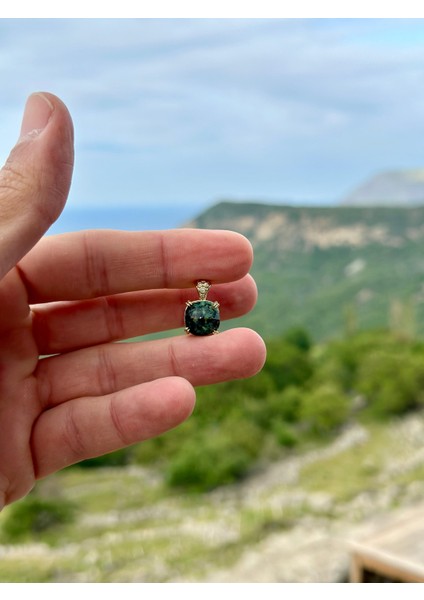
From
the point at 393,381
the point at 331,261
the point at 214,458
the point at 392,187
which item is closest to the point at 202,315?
the point at 214,458

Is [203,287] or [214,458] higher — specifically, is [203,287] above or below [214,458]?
above

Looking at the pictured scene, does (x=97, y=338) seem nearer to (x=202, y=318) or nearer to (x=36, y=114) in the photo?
(x=202, y=318)

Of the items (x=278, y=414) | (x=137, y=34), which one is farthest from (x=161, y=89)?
(x=278, y=414)

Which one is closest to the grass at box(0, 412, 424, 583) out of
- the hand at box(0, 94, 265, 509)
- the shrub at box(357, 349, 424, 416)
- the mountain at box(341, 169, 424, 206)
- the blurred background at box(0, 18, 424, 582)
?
the blurred background at box(0, 18, 424, 582)

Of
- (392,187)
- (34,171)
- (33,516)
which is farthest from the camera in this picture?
(392,187)

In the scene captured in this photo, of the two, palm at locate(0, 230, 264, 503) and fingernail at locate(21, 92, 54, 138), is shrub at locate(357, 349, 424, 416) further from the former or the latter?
fingernail at locate(21, 92, 54, 138)

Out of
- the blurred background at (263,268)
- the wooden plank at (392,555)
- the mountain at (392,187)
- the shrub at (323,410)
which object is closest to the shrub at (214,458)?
the blurred background at (263,268)

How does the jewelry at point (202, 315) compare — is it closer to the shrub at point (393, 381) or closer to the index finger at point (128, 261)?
the index finger at point (128, 261)
